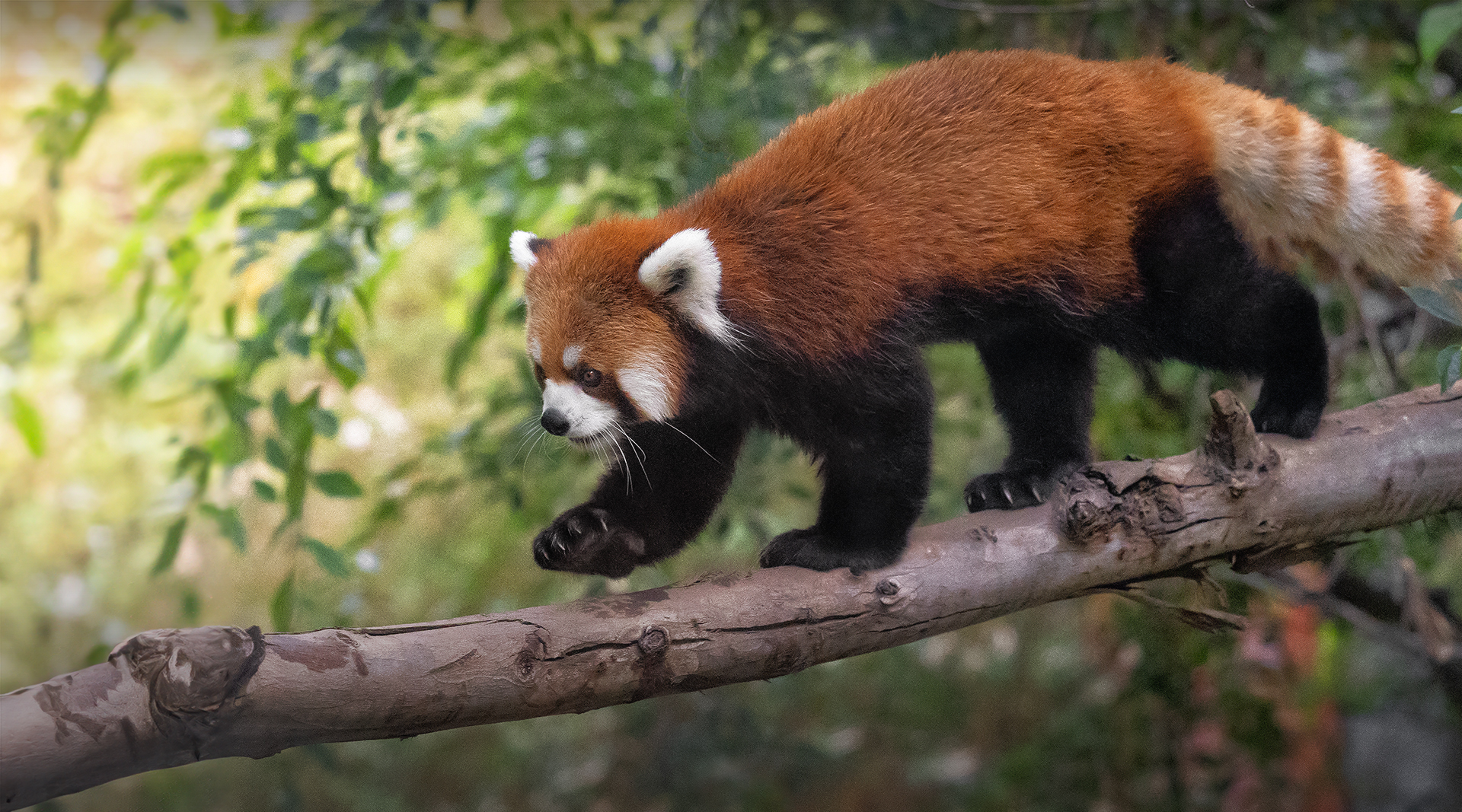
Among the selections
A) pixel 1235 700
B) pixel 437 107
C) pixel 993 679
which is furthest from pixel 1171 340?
pixel 993 679

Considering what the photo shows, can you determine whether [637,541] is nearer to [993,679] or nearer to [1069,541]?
[1069,541]

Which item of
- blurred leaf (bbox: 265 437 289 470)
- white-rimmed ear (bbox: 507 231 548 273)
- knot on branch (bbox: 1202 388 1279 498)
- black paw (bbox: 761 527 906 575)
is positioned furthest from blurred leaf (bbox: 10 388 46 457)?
knot on branch (bbox: 1202 388 1279 498)

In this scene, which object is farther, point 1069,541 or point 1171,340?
point 1171,340

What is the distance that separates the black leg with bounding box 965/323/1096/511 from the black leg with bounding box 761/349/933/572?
38cm

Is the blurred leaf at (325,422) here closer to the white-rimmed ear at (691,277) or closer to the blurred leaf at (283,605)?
the blurred leaf at (283,605)

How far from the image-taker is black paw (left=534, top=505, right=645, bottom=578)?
187cm

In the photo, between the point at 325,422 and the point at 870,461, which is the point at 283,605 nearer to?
the point at 325,422

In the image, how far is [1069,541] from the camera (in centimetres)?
176

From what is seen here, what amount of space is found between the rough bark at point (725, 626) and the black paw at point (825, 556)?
27mm

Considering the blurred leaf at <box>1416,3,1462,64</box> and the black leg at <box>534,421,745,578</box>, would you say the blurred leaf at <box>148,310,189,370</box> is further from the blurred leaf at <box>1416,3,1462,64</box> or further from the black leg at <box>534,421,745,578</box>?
the blurred leaf at <box>1416,3,1462,64</box>

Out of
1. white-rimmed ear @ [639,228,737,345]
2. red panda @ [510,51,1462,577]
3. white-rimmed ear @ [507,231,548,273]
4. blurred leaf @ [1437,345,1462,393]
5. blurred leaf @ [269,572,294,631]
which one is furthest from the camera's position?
blurred leaf @ [269,572,294,631]

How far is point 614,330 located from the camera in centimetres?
171

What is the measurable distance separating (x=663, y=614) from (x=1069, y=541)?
752 millimetres

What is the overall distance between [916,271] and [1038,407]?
683mm
